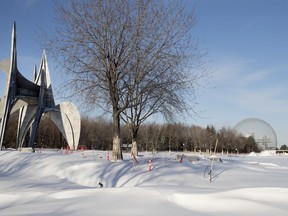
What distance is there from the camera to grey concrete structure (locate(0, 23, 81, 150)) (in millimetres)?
35594

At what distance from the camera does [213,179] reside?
13297mm

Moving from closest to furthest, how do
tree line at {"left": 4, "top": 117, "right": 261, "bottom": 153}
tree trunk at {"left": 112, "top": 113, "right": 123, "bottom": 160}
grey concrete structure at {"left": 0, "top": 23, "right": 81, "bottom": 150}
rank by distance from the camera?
tree trunk at {"left": 112, "top": 113, "right": 123, "bottom": 160} < grey concrete structure at {"left": 0, "top": 23, "right": 81, "bottom": 150} < tree line at {"left": 4, "top": 117, "right": 261, "bottom": 153}

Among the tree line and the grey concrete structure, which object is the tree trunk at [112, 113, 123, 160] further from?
the tree line

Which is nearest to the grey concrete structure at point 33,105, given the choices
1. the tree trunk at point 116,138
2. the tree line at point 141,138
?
the tree line at point 141,138

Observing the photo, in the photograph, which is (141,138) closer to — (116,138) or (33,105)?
(33,105)

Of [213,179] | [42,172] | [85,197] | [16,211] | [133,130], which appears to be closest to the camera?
[16,211]

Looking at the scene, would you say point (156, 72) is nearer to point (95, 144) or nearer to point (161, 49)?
point (161, 49)

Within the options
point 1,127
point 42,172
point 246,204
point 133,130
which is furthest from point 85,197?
point 1,127

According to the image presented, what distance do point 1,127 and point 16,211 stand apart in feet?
Result: 106

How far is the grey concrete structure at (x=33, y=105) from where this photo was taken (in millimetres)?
35594

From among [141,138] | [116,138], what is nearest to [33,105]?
[116,138]

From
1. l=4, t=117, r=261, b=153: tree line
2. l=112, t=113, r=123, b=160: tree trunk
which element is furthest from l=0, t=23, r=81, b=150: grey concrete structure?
l=112, t=113, r=123, b=160: tree trunk

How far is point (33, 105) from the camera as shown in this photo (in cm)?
4316

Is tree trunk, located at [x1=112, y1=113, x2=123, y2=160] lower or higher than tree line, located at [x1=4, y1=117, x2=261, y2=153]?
lower
